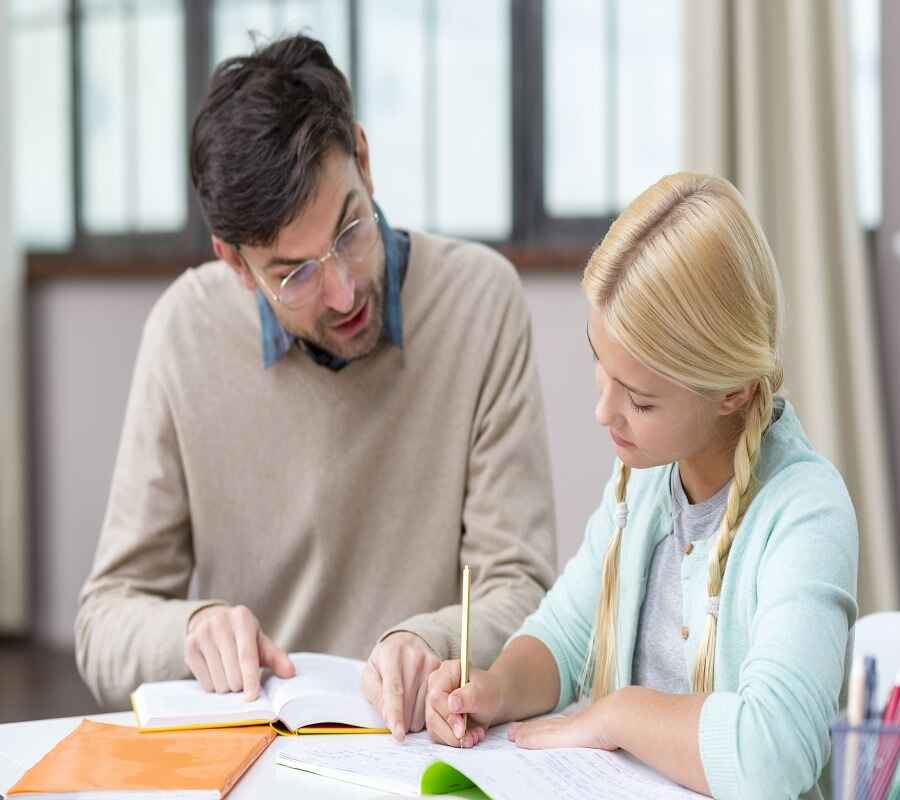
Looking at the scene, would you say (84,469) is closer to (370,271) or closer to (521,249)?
(521,249)

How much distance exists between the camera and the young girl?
0.98 m

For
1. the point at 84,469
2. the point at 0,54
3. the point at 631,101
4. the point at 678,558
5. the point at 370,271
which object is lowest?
the point at 84,469

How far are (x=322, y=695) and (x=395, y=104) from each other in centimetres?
244

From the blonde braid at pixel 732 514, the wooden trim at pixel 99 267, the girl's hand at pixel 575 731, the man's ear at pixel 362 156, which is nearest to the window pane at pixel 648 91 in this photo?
the wooden trim at pixel 99 267

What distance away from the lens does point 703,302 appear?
1.07m

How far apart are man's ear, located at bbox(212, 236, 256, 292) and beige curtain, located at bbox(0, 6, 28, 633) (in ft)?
7.61

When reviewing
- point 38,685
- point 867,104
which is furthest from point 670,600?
point 38,685

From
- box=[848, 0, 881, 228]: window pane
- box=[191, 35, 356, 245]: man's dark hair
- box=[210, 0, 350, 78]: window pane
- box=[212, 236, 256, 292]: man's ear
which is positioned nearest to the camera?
box=[191, 35, 356, 245]: man's dark hair

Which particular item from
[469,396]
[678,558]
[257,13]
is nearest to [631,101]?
[257,13]


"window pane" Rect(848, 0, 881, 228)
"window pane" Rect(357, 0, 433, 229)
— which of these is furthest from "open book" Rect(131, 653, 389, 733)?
"window pane" Rect(357, 0, 433, 229)

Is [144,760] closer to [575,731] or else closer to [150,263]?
[575,731]

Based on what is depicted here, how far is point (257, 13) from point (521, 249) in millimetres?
1063

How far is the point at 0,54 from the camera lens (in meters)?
3.81

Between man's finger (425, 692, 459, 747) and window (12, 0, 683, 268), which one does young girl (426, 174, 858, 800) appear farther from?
window (12, 0, 683, 268)
